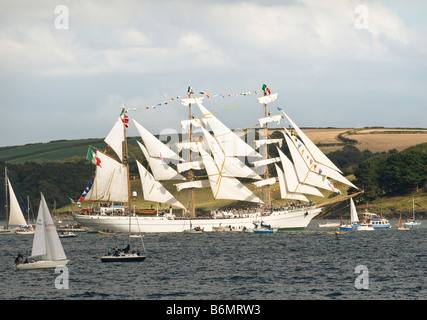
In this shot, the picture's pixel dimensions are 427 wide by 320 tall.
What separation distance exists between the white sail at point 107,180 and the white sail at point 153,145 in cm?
564

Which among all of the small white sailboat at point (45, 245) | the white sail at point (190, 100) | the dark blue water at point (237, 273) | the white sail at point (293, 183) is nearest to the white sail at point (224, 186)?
the white sail at point (293, 183)

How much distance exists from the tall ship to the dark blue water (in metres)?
26.9

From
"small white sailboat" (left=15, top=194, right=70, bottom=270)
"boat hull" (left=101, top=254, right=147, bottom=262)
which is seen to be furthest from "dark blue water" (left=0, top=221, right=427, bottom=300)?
"small white sailboat" (left=15, top=194, right=70, bottom=270)

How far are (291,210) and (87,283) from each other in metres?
75.5

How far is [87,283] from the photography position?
5897 cm

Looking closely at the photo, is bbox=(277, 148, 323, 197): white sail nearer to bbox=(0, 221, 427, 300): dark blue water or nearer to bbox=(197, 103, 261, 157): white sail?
bbox=(197, 103, 261, 157): white sail

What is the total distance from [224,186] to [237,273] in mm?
67825

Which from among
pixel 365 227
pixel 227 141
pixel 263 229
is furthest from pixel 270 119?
pixel 365 227

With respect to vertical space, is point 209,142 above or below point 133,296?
above

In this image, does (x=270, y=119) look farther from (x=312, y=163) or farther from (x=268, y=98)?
(x=312, y=163)

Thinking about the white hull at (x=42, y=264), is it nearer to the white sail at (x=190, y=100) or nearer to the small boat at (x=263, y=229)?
the small boat at (x=263, y=229)

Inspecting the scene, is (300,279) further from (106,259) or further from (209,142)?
(209,142)

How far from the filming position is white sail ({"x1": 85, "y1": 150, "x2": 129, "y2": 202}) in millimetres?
124875
